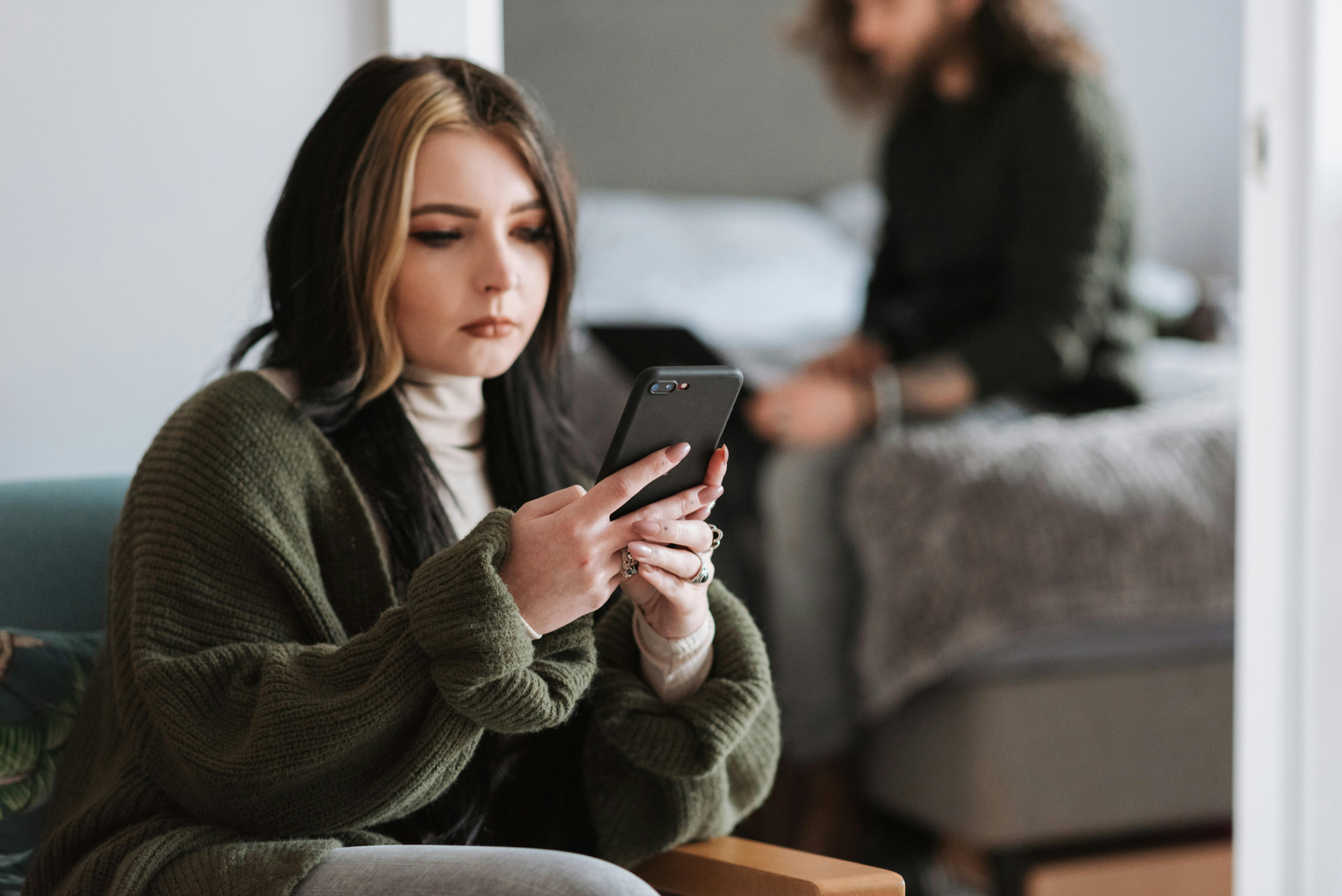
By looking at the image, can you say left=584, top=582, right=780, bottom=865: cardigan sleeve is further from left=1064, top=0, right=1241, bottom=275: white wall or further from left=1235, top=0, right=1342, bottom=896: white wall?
left=1064, top=0, right=1241, bottom=275: white wall

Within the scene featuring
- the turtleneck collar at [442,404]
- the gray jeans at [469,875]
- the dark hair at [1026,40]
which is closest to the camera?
the gray jeans at [469,875]

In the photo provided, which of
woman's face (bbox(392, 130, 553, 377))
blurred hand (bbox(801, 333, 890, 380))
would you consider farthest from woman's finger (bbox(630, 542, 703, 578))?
blurred hand (bbox(801, 333, 890, 380))

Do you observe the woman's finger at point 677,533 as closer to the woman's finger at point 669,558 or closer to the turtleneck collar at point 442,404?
the woman's finger at point 669,558

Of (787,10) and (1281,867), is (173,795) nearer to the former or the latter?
(1281,867)

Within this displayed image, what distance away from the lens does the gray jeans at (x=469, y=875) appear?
0.68m

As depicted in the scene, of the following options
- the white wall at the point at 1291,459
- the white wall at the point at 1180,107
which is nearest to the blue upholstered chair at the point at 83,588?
the white wall at the point at 1291,459

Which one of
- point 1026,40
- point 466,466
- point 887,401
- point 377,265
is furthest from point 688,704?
point 1026,40

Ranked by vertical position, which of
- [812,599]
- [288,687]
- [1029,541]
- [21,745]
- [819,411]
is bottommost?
[812,599]

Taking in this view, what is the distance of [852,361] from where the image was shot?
2.04 metres

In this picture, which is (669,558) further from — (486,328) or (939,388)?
(939,388)

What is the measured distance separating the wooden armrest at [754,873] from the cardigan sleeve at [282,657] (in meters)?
0.19

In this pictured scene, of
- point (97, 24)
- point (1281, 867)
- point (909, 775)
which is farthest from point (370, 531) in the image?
point (909, 775)

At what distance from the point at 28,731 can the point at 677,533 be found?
47cm

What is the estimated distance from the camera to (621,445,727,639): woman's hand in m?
0.72
